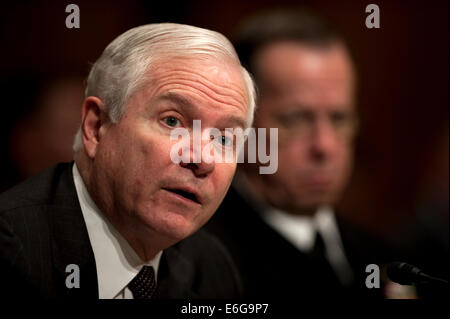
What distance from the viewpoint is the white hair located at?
1517 millimetres

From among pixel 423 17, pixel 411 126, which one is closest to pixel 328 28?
pixel 423 17

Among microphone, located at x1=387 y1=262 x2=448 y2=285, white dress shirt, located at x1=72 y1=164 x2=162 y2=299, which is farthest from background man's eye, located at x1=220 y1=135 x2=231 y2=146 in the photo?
microphone, located at x1=387 y1=262 x2=448 y2=285

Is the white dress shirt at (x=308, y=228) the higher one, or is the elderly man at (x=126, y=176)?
the elderly man at (x=126, y=176)

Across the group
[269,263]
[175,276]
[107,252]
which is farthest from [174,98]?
[269,263]

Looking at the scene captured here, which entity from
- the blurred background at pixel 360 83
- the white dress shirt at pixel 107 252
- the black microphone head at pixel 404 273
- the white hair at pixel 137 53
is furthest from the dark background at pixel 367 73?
the black microphone head at pixel 404 273

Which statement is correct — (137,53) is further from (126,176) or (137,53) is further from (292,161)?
(292,161)

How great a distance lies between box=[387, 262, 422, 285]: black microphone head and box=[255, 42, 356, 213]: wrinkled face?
0.43 meters

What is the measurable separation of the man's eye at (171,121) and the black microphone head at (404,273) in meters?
0.71

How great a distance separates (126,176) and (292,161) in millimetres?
631

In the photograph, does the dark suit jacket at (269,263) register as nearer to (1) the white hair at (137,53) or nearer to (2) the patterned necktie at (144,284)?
(2) the patterned necktie at (144,284)

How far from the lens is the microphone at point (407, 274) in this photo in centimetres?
163

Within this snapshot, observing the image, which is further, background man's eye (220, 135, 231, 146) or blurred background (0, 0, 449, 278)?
blurred background (0, 0, 449, 278)

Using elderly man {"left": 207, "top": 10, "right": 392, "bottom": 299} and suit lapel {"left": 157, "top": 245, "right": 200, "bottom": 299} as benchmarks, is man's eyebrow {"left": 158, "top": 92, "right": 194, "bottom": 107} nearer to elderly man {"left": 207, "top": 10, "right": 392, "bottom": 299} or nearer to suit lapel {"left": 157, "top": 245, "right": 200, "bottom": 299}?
elderly man {"left": 207, "top": 10, "right": 392, "bottom": 299}
